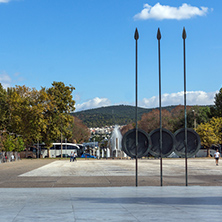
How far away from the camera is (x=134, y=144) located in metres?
18.1

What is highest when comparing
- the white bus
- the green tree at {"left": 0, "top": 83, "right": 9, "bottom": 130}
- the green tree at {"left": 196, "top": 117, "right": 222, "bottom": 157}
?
the green tree at {"left": 0, "top": 83, "right": 9, "bottom": 130}

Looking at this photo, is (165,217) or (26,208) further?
(26,208)

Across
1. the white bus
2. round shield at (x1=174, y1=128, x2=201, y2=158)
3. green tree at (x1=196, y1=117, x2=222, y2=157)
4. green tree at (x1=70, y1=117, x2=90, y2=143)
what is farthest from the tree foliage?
round shield at (x1=174, y1=128, x2=201, y2=158)

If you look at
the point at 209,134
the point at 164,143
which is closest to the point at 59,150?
the point at 209,134

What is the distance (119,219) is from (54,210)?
7.37ft

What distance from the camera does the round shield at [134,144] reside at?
59.0ft

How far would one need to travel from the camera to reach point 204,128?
273 feet

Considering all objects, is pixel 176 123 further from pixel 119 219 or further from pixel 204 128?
pixel 119 219

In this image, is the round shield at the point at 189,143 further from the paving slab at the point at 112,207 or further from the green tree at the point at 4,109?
the green tree at the point at 4,109

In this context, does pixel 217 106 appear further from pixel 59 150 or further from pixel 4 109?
pixel 4 109

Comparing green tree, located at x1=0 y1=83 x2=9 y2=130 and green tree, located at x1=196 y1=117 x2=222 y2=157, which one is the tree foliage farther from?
green tree, located at x1=196 y1=117 x2=222 y2=157

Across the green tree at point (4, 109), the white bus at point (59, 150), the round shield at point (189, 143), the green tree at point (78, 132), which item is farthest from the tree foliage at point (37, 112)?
the round shield at point (189, 143)

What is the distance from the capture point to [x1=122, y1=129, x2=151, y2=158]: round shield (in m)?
18.0

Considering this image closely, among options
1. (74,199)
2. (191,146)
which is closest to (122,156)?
(191,146)
